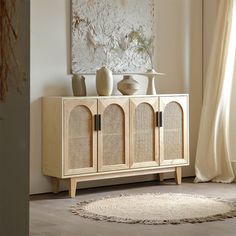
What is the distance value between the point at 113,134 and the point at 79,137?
0.38m

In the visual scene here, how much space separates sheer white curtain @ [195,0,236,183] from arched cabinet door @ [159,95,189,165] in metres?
0.29

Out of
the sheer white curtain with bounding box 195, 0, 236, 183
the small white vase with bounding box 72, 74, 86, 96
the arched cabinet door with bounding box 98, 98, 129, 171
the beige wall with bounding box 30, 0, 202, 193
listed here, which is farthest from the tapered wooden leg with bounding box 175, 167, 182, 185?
the small white vase with bounding box 72, 74, 86, 96

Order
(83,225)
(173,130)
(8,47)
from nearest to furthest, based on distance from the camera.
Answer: (8,47)
(83,225)
(173,130)

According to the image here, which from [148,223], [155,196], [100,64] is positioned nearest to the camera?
[148,223]

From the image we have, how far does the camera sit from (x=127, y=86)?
642cm

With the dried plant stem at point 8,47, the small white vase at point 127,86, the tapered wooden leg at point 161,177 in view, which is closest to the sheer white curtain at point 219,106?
the tapered wooden leg at point 161,177

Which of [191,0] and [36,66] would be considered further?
[191,0]

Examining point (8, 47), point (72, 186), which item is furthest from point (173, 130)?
point (8, 47)

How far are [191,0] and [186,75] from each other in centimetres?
82

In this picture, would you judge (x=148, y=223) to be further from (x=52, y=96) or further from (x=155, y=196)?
(x=52, y=96)


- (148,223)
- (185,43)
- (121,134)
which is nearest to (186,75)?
(185,43)

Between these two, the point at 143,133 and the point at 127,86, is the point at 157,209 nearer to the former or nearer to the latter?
the point at 143,133

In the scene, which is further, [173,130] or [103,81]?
[173,130]

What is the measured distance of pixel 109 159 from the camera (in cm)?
620
